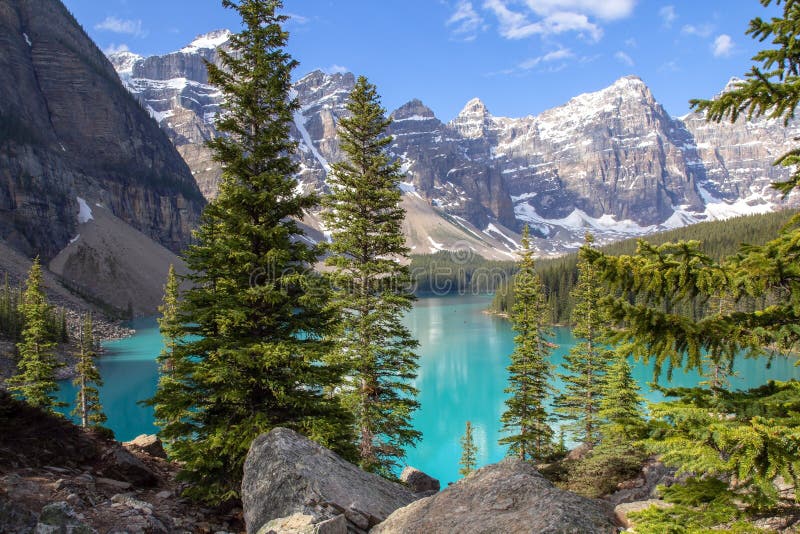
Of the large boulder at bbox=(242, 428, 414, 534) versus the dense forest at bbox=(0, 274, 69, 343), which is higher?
the large boulder at bbox=(242, 428, 414, 534)

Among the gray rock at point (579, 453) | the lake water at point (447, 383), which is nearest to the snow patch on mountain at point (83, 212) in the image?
the lake water at point (447, 383)

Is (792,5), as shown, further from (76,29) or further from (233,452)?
(76,29)

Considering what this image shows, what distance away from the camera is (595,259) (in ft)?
14.4

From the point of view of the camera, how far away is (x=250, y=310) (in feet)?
36.0

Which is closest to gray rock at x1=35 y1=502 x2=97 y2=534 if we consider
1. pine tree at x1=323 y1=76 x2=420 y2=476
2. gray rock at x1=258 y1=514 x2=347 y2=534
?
gray rock at x1=258 y1=514 x2=347 y2=534

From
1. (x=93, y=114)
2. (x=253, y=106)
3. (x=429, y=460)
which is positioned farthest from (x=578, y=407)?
(x=93, y=114)

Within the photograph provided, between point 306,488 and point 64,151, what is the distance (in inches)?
8110

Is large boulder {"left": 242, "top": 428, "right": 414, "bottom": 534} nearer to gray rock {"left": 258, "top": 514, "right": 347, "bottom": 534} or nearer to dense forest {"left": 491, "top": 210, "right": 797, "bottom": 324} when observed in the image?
gray rock {"left": 258, "top": 514, "right": 347, "bottom": 534}

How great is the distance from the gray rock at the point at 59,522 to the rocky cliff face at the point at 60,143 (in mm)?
152360

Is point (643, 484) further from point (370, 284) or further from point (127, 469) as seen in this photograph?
point (127, 469)

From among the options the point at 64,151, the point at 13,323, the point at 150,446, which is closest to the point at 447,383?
the point at 150,446

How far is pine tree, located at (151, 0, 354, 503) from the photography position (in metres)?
10.4

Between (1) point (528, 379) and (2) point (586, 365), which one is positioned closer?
(1) point (528, 379)

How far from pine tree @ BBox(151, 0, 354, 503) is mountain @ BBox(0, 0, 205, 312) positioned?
12675 cm
